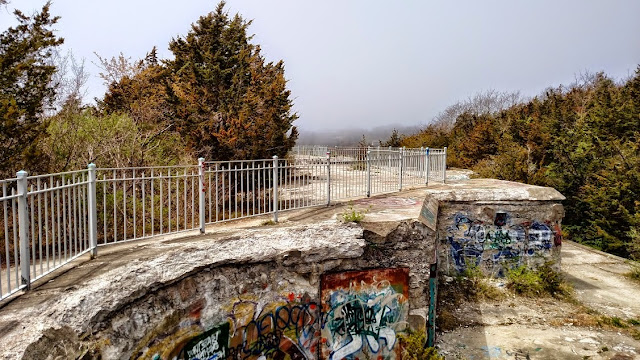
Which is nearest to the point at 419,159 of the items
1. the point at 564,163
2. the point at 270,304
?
the point at 270,304

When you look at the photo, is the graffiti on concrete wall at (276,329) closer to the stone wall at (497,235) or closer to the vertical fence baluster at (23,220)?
the vertical fence baluster at (23,220)

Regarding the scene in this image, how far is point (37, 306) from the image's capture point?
123 inches

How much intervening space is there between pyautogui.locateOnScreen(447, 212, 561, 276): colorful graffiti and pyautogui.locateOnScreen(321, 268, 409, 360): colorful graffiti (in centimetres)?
393

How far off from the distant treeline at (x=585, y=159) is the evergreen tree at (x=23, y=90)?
16.1 metres

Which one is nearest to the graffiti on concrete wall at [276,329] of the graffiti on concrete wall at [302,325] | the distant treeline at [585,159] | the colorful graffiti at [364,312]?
the graffiti on concrete wall at [302,325]

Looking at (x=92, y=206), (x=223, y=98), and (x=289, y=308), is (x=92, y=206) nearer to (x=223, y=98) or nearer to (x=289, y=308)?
(x=289, y=308)

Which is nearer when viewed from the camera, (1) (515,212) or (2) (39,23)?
(2) (39,23)

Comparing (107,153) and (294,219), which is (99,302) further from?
(107,153)

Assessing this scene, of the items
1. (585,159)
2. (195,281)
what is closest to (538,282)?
(195,281)

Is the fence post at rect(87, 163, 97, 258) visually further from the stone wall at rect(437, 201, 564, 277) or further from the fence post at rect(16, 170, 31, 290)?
the stone wall at rect(437, 201, 564, 277)

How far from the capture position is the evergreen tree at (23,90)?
20.1 feet

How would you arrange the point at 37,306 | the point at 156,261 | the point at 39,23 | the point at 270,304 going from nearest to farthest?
the point at 37,306
the point at 156,261
the point at 270,304
the point at 39,23

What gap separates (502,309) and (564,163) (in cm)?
1291

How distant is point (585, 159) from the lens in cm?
1758
